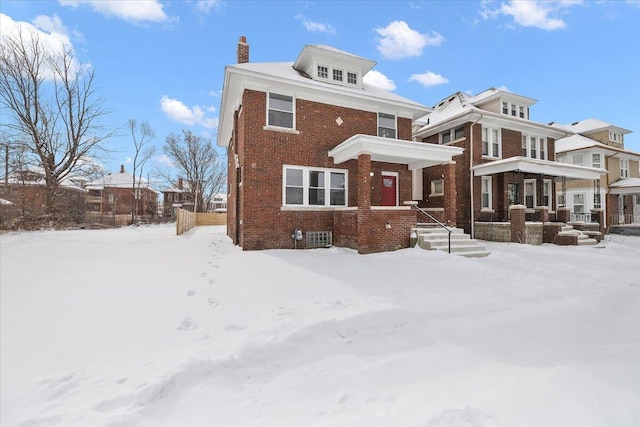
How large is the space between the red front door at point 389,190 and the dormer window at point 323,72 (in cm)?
502

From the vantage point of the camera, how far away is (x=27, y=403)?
8.66ft

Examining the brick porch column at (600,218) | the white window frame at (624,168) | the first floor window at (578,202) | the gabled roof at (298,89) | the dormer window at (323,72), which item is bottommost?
the brick porch column at (600,218)

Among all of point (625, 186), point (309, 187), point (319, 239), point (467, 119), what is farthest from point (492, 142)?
point (625, 186)

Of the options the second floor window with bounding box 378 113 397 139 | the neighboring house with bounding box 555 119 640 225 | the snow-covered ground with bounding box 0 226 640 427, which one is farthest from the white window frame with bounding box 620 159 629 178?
the snow-covered ground with bounding box 0 226 640 427

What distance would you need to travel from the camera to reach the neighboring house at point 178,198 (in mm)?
44778

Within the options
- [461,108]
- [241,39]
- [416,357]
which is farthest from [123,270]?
[461,108]

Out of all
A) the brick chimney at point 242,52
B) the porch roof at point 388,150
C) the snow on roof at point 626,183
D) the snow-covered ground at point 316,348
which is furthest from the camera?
the snow on roof at point 626,183

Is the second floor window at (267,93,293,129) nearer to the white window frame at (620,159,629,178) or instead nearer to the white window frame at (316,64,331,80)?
the white window frame at (316,64,331,80)

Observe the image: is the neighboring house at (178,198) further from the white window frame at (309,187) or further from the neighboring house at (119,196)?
the white window frame at (309,187)

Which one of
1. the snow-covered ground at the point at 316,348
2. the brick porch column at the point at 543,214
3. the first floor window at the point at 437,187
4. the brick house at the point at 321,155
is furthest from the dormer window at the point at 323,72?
the brick porch column at the point at 543,214

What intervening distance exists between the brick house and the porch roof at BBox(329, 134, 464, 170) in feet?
0.12

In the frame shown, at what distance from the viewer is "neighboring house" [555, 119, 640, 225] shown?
22344mm

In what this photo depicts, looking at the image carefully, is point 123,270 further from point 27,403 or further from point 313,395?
point 313,395

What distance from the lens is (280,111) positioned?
36.0ft
